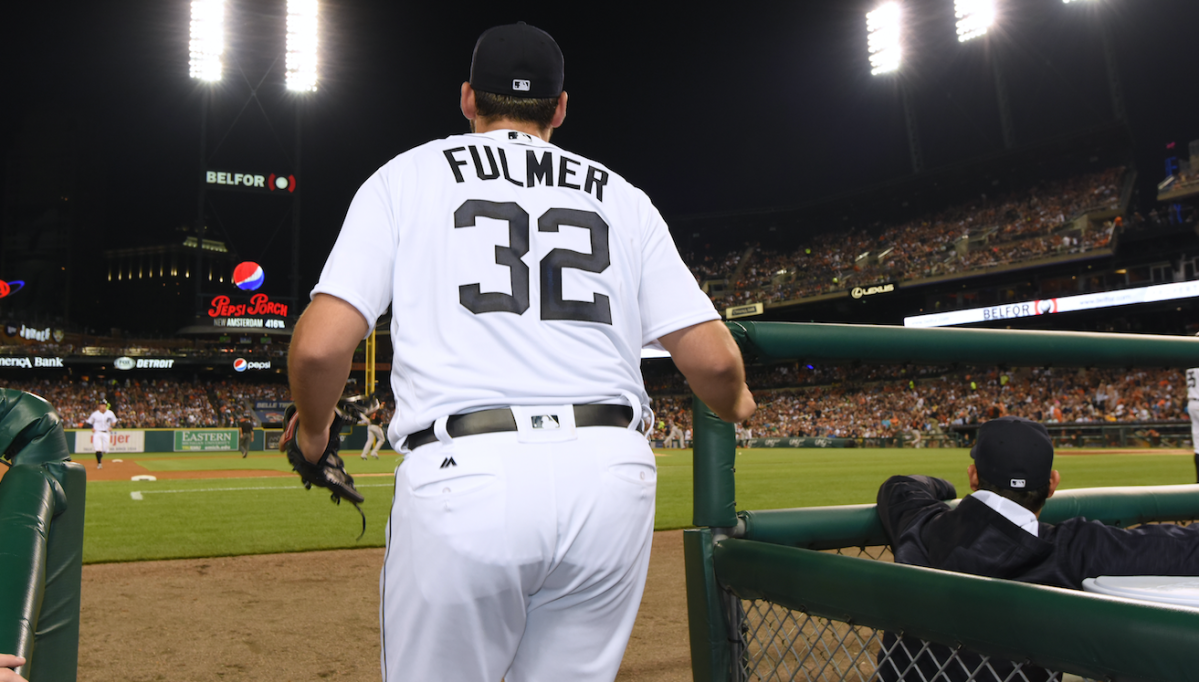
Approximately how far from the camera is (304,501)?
36.9 ft

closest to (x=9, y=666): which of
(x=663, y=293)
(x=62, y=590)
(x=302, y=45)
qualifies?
(x=62, y=590)

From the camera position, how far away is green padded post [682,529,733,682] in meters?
2.11

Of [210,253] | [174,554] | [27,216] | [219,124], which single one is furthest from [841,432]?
[27,216]

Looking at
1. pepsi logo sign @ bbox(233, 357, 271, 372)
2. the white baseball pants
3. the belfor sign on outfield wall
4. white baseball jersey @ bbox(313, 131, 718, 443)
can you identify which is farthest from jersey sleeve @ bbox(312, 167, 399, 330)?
pepsi logo sign @ bbox(233, 357, 271, 372)

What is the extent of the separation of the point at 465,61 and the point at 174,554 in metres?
39.2

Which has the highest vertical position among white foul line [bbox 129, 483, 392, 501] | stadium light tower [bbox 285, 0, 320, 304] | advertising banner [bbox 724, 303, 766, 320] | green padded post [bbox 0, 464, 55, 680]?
stadium light tower [bbox 285, 0, 320, 304]

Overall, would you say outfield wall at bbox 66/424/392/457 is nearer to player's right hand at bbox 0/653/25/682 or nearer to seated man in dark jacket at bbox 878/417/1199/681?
seated man in dark jacket at bbox 878/417/1199/681

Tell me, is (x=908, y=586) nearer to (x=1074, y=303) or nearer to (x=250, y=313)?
(x=1074, y=303)

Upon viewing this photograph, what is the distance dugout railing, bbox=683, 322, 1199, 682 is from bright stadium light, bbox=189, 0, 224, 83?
1643 inches

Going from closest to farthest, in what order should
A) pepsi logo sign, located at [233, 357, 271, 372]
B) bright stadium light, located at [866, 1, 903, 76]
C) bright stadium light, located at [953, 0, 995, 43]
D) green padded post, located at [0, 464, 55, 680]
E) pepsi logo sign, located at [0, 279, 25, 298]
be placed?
1. green padded post, located at [0, 464, 55, 680]
2. bright stadium light, located at [953, 0, 995, 43]
3. bright stadium light, located at [866, 1, 903, 76]
4. pepsi logo sign, located at [233, 357, 271, 372]
5. pepsi logo sign, located at [0, 279, 25, 298]

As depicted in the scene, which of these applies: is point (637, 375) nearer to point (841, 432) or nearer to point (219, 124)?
point (841, 432)

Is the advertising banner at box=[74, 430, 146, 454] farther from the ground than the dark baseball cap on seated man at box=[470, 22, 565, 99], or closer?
closer

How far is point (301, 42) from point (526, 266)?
40783 mm

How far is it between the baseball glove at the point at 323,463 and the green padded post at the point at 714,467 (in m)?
0.95
